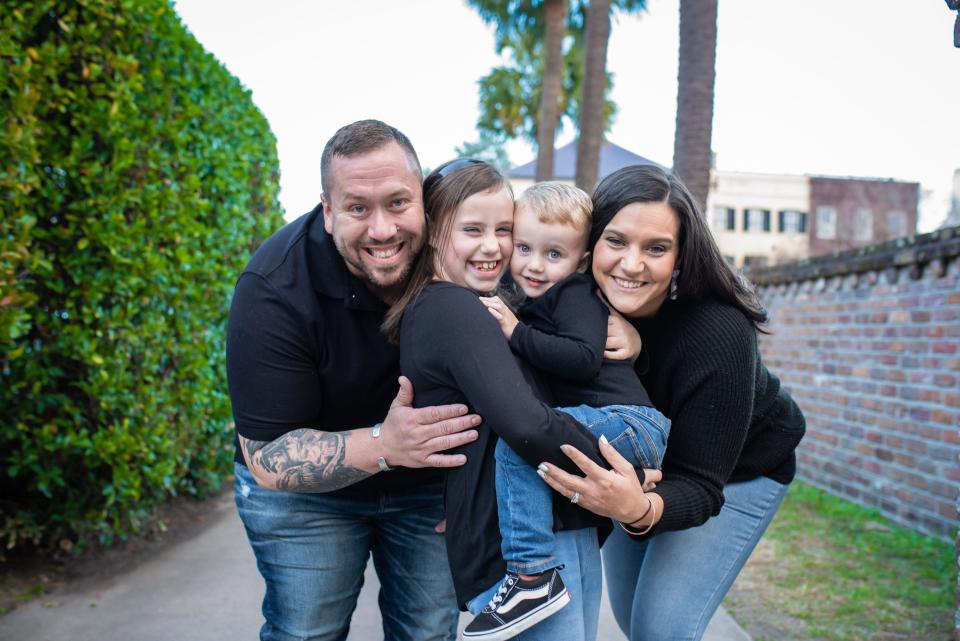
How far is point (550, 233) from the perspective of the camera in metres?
2.48

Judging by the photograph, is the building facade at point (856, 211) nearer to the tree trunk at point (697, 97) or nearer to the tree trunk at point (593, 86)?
the tree trunk at point (593, 86)

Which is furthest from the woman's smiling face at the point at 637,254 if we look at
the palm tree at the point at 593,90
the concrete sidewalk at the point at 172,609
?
the palm tree at the point at 593,90

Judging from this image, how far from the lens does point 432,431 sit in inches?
86.6

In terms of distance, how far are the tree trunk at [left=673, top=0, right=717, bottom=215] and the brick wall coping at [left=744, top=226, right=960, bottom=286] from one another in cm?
148

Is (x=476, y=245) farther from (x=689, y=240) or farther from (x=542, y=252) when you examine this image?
(x=689, y=240)

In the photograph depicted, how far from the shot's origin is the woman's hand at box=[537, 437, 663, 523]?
2021 millimetres

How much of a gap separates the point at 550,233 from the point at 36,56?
108 inches

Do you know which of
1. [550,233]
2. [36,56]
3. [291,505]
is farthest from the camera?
[36,56]

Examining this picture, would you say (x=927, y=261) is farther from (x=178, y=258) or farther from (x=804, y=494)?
(x=178, y=258)

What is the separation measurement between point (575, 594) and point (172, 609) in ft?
8.88

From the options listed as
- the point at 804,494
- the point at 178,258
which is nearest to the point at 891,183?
the point at 804,494

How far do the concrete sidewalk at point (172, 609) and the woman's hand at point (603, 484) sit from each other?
77.7 inches

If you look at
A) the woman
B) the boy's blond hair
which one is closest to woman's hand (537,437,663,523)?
the woman

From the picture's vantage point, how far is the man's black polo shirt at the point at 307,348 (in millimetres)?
2457
